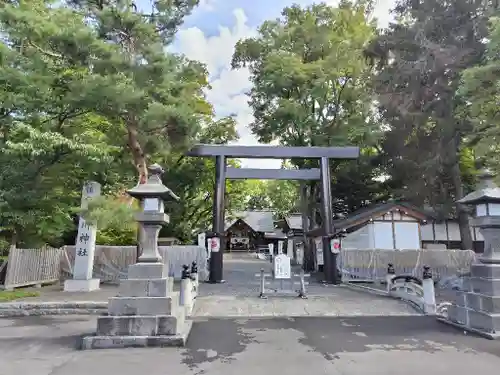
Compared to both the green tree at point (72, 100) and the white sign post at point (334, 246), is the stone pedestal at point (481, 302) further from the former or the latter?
the green tree at point (72, 100)

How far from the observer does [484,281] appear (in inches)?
267

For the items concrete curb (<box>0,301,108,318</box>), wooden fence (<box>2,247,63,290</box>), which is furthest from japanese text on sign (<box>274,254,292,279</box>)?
wooden fence (<box>2,247,63,290</box>)

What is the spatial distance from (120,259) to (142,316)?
11.1 metres

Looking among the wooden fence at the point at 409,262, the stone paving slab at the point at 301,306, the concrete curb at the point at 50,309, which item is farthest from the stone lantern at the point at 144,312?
the wooden fence at the point at 409,262

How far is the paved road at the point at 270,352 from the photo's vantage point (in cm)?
469

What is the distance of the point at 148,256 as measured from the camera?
Result: 256 inches

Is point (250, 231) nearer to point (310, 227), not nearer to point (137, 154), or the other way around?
point (310, 227)

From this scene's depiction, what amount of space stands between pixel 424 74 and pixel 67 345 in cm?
1954

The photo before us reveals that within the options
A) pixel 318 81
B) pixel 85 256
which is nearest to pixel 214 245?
pixel 85 256

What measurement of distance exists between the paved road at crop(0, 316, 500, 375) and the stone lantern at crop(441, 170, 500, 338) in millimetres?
391

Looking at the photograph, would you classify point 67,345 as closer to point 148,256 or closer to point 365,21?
point 148,256

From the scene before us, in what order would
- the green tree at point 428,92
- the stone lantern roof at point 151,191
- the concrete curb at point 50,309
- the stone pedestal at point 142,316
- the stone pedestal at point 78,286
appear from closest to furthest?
the stone pedestal at point 142,316 < the stone lantern roof at point 151,191 < the concrete curb at point 50,309 < the stone pedestal at point 78,286 < the green tree at point 428,92

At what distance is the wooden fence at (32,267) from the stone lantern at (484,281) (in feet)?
42.0

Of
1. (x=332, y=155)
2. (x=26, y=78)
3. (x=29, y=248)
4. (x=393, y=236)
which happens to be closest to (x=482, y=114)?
(x=332, y=155)
